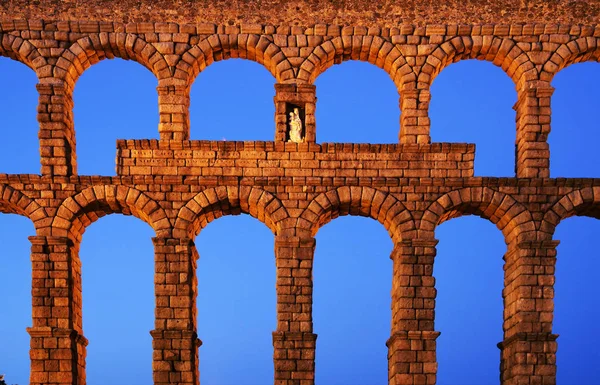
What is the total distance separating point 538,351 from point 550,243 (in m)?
2.53

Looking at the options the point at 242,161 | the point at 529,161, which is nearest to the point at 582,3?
the point at 529,161

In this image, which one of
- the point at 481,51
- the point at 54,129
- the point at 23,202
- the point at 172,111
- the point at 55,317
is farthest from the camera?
the point at 481,51

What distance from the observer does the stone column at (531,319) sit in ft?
60.9

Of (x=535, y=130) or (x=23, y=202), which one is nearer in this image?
(x=23, y=202)

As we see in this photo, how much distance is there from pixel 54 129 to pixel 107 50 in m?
2.35

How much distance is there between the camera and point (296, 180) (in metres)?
19.2

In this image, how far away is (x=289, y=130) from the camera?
19750mm

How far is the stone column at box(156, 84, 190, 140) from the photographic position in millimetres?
19438

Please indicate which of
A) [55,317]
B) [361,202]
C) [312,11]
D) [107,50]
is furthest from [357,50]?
[55,317]

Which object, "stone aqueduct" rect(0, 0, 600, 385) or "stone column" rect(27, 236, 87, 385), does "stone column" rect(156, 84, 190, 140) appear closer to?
"stone aqueduct" rect(0, 0, 600, 385)

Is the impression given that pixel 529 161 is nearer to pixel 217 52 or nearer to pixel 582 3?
pixel 582 3

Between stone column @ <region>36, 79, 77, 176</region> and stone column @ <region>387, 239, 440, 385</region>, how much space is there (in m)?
8.27

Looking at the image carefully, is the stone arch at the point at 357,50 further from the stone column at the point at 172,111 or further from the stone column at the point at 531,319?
the stone column at the point at 531,319

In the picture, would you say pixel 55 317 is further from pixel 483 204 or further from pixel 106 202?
pixel 483 204
